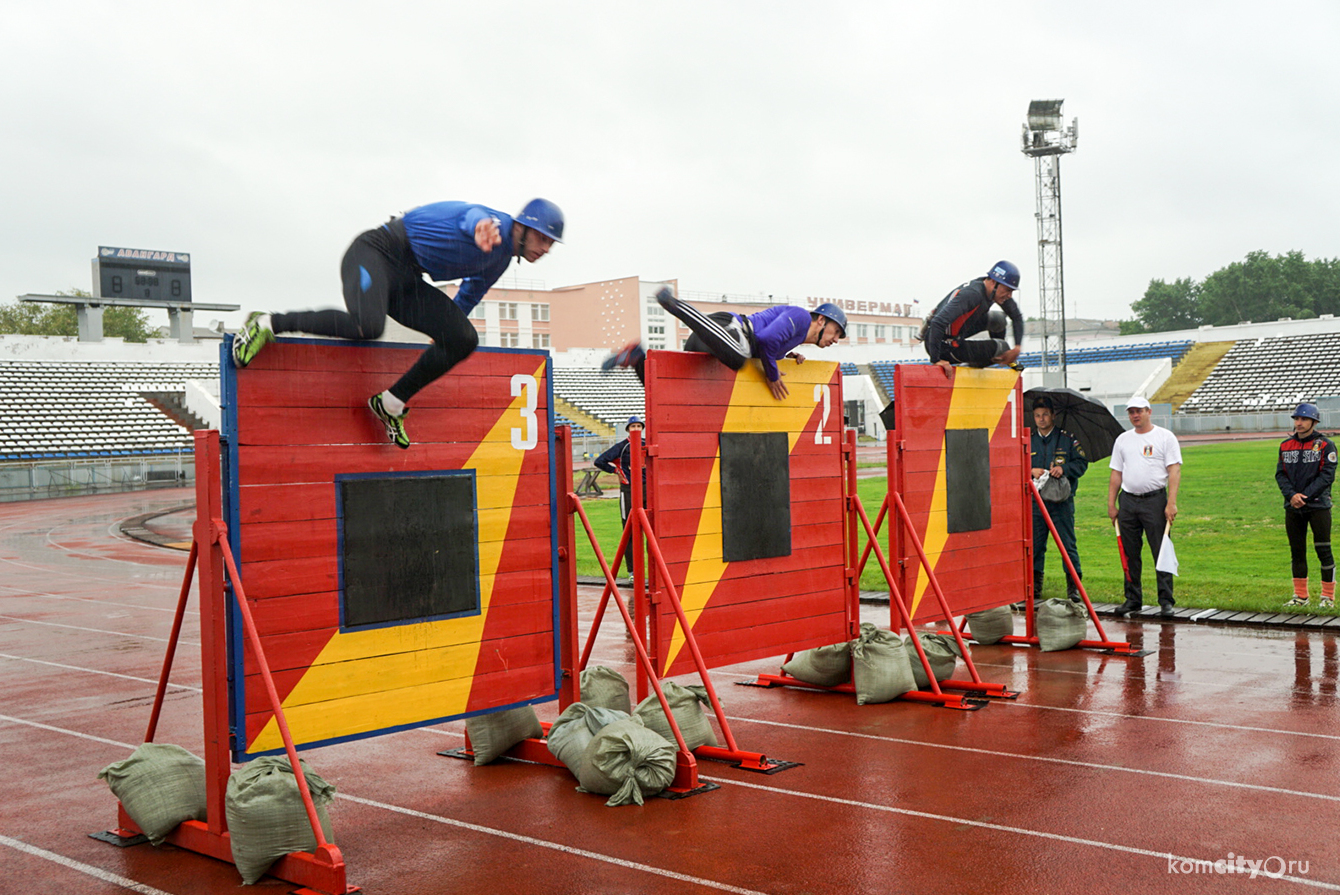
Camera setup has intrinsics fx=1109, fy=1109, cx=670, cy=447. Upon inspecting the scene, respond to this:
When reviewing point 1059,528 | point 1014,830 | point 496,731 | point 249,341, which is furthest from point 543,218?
point 1059,528

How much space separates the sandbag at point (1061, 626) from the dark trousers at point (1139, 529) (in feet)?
4.77

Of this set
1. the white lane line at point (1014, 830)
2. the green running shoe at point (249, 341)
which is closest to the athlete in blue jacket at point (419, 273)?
the green running shoe at point (249, 341)

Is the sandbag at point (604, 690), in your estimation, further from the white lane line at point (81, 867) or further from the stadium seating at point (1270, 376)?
the stadium seating at point (1270, 376)

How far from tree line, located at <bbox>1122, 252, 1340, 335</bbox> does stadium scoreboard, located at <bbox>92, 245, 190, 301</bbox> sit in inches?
3591

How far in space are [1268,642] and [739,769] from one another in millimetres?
5637

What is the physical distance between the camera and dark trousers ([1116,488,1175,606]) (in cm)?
1044

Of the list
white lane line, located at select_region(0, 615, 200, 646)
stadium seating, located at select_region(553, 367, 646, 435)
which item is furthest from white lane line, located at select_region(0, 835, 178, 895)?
stadium seating, located at select_region(553, 367, 646, 435)

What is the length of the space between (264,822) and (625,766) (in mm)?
1804

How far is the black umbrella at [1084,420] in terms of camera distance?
1049 centimetres

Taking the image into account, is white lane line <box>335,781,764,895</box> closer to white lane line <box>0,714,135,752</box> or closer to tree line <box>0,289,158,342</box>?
white lane line <box>0,714,135,752</box>

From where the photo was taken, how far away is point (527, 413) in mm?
6195

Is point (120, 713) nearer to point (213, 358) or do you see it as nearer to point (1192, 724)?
point (1192, 724)

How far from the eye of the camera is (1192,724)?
22.7 feet

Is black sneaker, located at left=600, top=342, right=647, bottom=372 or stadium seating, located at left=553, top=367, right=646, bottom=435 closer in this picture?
black sneaker, located at left=600, top=342, right=647, bottom=372
